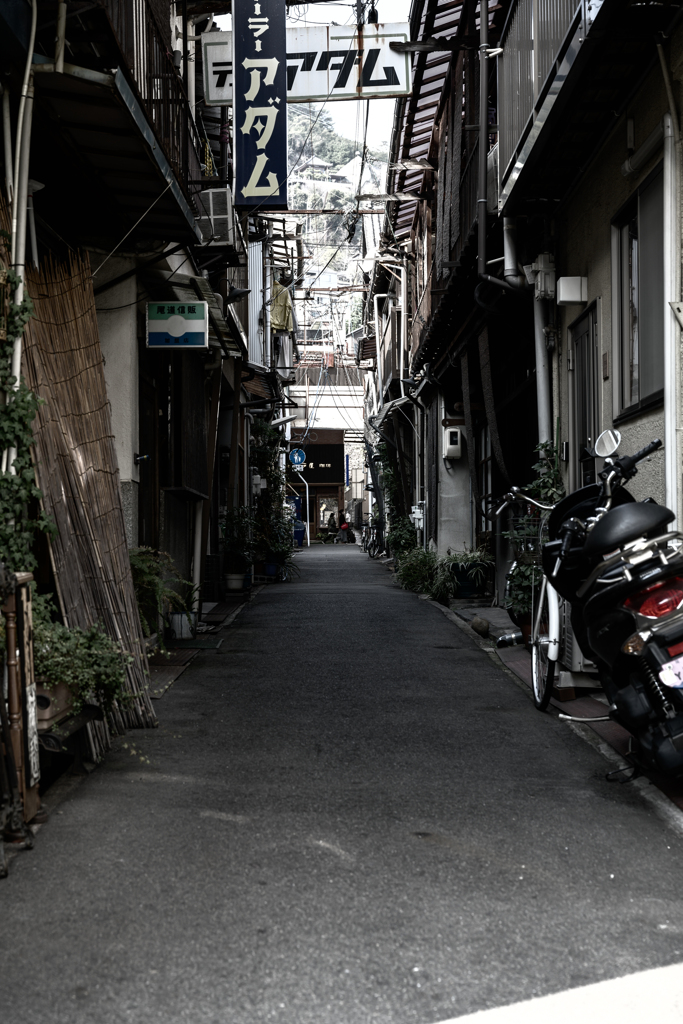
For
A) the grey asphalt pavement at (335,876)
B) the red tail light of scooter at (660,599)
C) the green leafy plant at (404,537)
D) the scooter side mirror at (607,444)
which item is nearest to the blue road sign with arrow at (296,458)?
the green leafy plant at (404,537)

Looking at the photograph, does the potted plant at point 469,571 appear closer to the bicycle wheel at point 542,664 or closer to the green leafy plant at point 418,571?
the green leafy plant at point 418,571

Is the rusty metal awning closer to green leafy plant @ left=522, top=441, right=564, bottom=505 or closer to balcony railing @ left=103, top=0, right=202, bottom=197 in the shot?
balcony railing @ left=103, top=0, right=202, bottom=197

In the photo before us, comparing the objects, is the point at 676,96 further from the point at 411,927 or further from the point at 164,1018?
the point at 164,1018

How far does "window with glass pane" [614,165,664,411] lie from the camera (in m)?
6.23

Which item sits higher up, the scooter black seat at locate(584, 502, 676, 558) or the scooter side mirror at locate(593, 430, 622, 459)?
the scooter side mirror at locate(593, 430, 622, 459)

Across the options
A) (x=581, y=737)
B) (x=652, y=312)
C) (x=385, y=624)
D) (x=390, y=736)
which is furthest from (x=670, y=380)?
(x=385, y=624)

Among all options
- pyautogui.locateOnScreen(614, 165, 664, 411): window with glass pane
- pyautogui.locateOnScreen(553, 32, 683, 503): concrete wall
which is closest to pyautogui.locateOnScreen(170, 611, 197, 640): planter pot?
pyautogui.locateOnScreen(553, 32, 683, 503): concrete wall

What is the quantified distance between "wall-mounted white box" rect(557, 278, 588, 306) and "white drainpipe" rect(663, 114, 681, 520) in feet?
7.49

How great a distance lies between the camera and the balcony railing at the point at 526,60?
677 centimetres

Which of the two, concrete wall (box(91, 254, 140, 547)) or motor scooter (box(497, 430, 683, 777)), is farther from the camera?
concrete wall (box(91, 254, 140, 547))

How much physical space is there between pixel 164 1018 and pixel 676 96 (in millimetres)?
5488

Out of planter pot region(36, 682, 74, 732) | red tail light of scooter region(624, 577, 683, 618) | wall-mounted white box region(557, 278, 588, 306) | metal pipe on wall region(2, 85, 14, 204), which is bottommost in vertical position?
planter pot region(36, 682, 74, 732)

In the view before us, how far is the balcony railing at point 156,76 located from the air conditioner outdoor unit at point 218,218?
972mm

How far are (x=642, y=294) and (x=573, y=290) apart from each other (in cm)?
141
